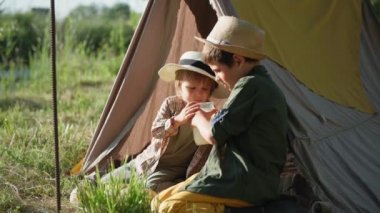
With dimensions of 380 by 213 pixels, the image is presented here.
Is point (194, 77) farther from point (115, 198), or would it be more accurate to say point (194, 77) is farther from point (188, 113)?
point (115, 198)

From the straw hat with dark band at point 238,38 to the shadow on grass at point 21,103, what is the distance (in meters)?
4.64

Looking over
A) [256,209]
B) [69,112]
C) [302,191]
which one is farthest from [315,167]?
[69,112]

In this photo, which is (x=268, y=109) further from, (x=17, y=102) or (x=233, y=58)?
(x=17, y=102)

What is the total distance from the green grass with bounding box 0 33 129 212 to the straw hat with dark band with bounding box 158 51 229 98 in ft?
3.41

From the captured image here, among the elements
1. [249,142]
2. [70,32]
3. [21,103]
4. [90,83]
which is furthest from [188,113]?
[70,32]

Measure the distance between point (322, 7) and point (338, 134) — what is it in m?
0.95

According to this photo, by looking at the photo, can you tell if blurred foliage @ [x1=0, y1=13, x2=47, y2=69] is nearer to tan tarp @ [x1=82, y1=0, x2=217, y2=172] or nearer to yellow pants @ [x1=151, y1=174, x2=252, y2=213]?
tan tarp @ [x1=82, y1=0, x2=217, y2=172]

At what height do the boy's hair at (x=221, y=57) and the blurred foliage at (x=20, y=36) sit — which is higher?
the boy's hair at (x=221, y=57)

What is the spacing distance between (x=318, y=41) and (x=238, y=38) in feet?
4.44

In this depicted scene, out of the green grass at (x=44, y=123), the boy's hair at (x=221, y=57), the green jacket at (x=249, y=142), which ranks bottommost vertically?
the green grass at (x=44, y=123)

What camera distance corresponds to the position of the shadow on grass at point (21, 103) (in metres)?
8.49

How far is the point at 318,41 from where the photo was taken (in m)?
5.20

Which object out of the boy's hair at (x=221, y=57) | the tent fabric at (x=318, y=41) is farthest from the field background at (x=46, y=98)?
the tent fabric at (x=318, y=41)

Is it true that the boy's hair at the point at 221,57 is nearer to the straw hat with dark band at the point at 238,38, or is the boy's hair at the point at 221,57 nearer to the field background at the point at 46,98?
the straw hat with dark band at the point at 238,38
